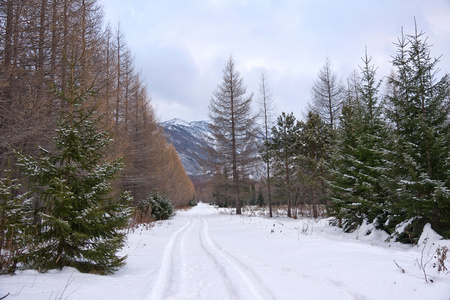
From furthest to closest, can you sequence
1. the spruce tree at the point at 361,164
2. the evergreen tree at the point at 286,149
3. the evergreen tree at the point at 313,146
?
the evergreen tree at the point at 286,149, the evergreen tree at the point at 313,146, the spruce tree at the point at 361,164

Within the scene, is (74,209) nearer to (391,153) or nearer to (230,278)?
(230,278)

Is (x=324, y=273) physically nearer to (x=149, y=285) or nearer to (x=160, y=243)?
(x=149, y=285)

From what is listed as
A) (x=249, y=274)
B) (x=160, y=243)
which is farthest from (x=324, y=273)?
(x=160, y=243)

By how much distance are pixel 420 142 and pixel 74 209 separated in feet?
32.2

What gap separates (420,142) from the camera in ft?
26.4

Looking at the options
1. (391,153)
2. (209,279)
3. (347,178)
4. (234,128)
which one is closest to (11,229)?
(209,279)

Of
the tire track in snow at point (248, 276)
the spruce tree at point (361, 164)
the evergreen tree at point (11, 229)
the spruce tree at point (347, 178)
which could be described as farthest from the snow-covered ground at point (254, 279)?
the spruce tree at point (347, 178)

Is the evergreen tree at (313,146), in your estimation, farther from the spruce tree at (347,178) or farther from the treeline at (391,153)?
the spruce tree at (347,178)

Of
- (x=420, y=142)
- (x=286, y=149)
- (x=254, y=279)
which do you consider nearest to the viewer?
(x=254, y=279)

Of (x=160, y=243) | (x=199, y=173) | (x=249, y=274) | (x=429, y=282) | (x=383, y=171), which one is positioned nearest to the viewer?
(x=429, y=282)

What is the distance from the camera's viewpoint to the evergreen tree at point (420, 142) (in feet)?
23.8

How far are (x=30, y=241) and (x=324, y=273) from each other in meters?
5.39

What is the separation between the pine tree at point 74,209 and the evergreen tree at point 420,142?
26.4 ft

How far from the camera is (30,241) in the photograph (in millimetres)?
4480
